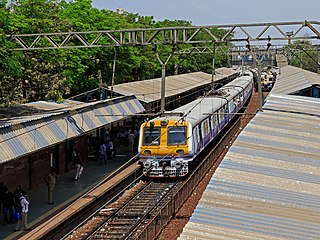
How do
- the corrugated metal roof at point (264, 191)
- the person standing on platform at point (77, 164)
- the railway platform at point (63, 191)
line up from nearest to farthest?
the corrugated metal roof at point (264, 191) < the railway platform at point (63, 191) < the person standing on platform at point (77, 164)

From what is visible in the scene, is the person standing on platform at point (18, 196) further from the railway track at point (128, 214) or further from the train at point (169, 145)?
the train at point (169, 145)

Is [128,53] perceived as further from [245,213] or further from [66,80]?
[245,213]

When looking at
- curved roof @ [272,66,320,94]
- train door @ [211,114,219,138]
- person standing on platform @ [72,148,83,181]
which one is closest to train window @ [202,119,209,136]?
train door @ [211,114,219,138]

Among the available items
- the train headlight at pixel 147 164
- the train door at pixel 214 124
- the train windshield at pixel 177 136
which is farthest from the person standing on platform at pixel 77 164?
the train door at pixel 214 124

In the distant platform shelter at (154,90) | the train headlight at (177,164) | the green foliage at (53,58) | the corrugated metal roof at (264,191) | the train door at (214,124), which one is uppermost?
the green foliage at (53,58)

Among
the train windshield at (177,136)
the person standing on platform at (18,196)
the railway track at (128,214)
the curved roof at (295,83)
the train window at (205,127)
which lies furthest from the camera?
→ the curved roof at (295,83)

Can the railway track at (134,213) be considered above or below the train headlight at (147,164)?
below

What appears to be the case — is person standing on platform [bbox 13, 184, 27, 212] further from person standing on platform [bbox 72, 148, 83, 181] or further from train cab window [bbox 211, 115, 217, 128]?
train cab window [bbox 211, 115, 217, 128]

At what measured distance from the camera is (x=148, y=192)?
59.7ft

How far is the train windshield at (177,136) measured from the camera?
1944cm

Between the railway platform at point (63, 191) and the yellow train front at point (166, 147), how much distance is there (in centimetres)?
226

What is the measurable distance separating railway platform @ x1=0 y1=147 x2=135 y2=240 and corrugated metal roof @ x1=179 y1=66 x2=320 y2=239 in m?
6.29

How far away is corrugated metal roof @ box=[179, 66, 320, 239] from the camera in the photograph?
7863mm

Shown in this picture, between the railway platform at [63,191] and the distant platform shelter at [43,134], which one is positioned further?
the railway platform at [63,191]
